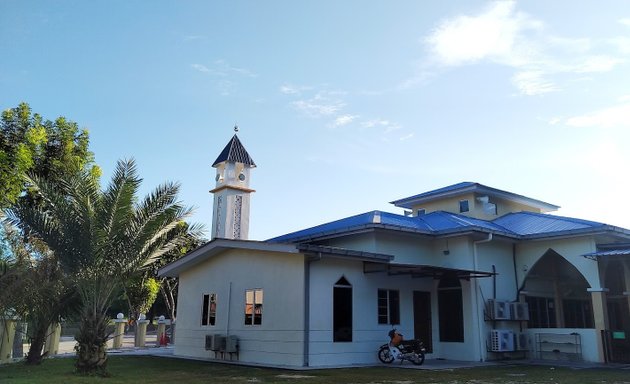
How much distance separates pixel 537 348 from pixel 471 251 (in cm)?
394

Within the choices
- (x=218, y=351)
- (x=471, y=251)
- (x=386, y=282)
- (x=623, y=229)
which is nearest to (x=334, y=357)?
(x=386, y=282)

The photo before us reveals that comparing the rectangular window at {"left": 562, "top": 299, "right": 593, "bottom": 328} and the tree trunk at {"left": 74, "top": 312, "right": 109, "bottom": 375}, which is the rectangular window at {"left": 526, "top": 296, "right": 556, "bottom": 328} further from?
the tree trunk at {"left": 74, "top": 312, "right": 109, "bottom": 375}

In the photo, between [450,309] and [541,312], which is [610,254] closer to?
[541,312]

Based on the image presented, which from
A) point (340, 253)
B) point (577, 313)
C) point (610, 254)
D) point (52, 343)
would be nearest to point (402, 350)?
point (340, 253)

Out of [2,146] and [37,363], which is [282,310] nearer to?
[37,363]

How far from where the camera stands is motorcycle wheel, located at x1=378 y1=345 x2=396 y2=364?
14.8 metres

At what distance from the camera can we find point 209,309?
17.4m

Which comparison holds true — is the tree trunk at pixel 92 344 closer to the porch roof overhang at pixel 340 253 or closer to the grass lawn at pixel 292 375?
the grass lawn at pixel 292 375

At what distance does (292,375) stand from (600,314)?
1008 cm

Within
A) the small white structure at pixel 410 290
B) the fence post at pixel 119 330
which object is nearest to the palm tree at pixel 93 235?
the small white structure at pixel 410 290

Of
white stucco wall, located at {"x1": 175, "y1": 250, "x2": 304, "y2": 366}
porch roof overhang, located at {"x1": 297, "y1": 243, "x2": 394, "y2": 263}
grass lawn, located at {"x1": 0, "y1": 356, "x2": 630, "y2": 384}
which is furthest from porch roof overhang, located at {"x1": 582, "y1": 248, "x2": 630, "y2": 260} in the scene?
white stucco wall, located at {"x1": 175, "y1": 250, "x2": 304, "y2": 366}

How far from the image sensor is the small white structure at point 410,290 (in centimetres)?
1460

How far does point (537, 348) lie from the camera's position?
17594 mm

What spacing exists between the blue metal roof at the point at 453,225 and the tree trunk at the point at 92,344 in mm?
7607
